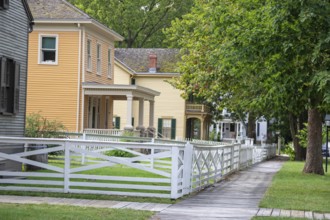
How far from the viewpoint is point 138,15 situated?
69.1m

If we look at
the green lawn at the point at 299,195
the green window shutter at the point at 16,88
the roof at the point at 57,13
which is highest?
the roof at the point at 57,13

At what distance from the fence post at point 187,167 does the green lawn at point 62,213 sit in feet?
10.8

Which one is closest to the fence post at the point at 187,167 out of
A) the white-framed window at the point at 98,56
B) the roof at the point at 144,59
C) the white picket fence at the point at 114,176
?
the white picket fence at the point at 114,176

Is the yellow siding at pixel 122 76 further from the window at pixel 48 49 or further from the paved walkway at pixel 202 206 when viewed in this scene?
the paved walkway at pixel 202 206

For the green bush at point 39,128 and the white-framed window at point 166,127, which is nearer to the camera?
the green bush at point 39,128

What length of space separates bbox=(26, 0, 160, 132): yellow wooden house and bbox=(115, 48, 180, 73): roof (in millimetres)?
17912

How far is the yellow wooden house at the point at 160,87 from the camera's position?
184 feet

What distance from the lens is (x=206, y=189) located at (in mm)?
18953

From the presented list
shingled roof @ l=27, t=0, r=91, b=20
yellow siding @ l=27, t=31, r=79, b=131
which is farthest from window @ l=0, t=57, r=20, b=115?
yellow siding @ l=27, t=31, r=79, b=131

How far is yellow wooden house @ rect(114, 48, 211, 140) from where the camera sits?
5597cm

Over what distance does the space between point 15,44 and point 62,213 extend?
9412mm

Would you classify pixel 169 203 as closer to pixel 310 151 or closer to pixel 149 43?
pixel 310 151

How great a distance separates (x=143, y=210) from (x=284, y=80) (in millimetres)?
6278

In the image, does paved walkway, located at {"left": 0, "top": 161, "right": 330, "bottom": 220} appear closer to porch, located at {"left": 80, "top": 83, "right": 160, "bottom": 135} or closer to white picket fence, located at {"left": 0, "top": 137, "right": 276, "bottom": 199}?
white picket fence, located at {"left": 0, "top": 137, "right": 276, "bottom": 199}
